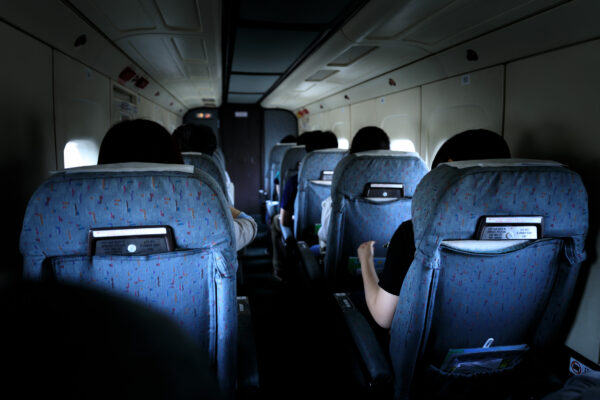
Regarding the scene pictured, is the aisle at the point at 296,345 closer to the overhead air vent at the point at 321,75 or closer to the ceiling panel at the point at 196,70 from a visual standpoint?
the overhead air vent at the point at 321,75

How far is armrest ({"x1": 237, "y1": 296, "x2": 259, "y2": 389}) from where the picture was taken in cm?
151

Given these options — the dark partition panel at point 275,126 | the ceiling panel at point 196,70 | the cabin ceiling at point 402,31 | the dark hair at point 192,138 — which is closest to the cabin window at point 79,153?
the dark hair at point 192,138

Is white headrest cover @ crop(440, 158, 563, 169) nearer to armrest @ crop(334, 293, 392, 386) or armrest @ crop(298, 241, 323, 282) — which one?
armrest @ crop(334, 293, 392, 386)

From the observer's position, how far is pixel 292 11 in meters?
2.84

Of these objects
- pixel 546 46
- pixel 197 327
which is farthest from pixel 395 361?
pixel 546 46

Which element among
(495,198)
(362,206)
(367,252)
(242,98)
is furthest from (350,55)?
(242,98)

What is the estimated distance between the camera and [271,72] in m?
5.57

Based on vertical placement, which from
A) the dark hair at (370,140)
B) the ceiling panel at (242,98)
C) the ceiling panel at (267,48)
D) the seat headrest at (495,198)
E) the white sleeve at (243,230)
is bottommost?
the white sleeve at (243,230)

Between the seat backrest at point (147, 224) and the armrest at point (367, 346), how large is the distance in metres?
0.68

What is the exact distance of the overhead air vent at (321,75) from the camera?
16.2ft

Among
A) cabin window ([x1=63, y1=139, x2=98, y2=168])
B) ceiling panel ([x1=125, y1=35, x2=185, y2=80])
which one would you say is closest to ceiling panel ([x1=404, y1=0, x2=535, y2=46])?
ceiling panel ([x1=125, y1=35, x2=185, y2=80])

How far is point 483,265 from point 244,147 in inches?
365

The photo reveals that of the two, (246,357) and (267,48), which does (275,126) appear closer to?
(267,48)

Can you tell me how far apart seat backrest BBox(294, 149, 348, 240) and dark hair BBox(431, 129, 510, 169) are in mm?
2098
